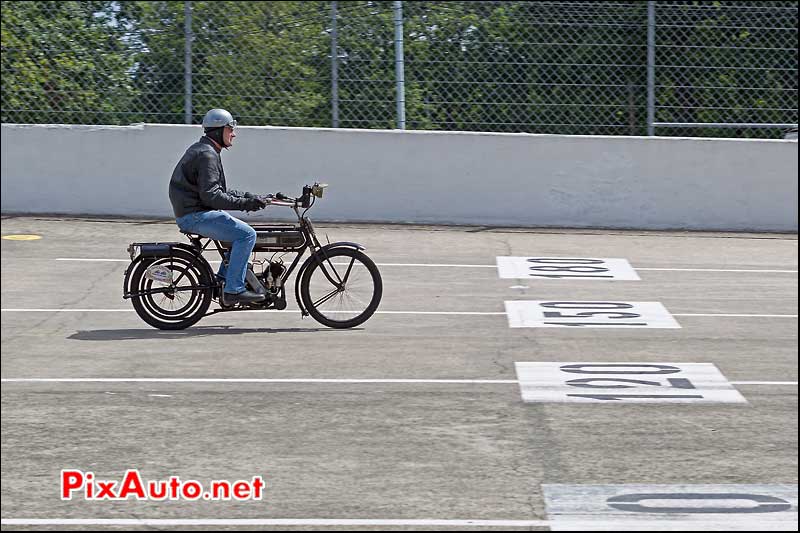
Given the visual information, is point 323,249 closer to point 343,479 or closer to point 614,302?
point 614,302

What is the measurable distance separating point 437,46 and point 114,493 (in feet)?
39.5

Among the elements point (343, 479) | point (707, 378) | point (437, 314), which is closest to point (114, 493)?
point (343, 479)

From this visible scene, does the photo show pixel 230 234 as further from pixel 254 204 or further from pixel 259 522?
pixel 259 522

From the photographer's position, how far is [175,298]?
435 inches

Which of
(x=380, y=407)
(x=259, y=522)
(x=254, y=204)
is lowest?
(x=259, y=522)

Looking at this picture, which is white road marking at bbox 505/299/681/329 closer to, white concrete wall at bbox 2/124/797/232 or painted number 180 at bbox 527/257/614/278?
painted number 180 at bbox 527/257/614/278

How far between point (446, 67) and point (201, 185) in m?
7.70

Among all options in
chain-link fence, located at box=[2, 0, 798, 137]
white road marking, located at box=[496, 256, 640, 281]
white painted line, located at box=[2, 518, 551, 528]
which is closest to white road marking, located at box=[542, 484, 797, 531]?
white painted line, located at box=[2, 518, 551, 528]

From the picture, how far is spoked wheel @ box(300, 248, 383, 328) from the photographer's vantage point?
1121 cm

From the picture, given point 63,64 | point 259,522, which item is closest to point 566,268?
point 63,64

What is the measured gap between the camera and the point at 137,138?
58.2ft

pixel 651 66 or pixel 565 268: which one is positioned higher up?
pixel 651 66
